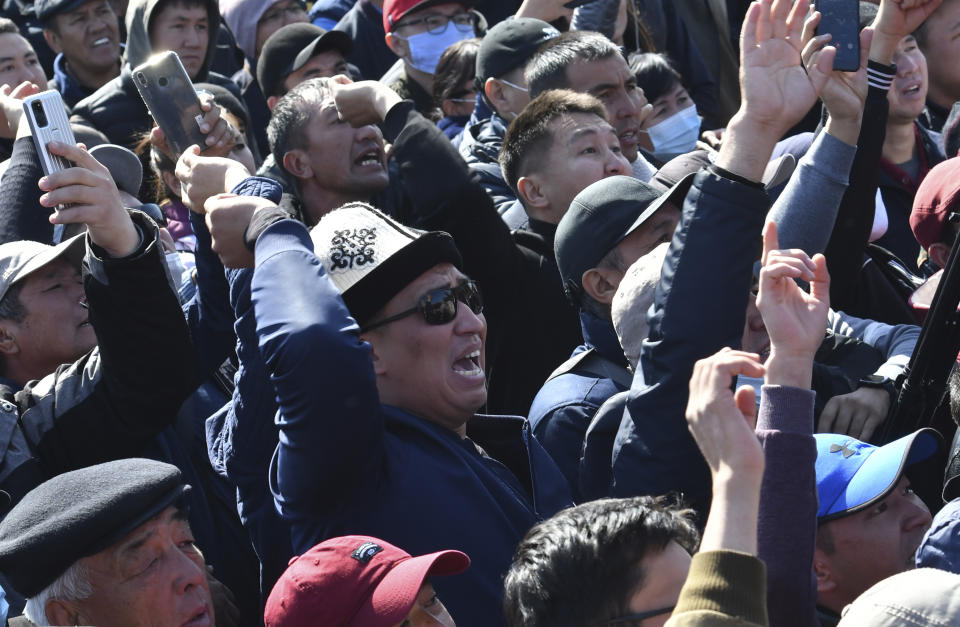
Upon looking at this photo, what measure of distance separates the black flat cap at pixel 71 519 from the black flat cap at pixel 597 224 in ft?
5.15

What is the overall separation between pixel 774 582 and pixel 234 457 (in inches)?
57.2

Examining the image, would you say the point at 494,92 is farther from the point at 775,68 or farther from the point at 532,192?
the point at 775,68

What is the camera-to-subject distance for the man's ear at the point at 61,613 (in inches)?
119

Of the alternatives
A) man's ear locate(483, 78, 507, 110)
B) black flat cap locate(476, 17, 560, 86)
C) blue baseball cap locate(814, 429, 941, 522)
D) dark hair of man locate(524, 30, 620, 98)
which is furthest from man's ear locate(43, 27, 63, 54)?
blue baseball cap locate(814, 429, 941, 522)

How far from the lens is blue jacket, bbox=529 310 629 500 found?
3.69 meters

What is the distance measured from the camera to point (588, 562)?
252cm

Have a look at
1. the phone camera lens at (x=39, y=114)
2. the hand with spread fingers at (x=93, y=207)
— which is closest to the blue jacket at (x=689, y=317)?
the hand with spread fingers at (x=93, y=207)

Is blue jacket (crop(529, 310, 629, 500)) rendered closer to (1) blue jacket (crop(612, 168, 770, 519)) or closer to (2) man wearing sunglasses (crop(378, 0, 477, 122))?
(1) blue jacket (crop(612, 168, 770, 519))

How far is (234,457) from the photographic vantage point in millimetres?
3496

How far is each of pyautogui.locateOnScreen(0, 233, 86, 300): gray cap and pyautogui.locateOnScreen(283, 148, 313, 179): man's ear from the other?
113 cm

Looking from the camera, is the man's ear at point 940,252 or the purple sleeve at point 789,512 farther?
the man's ear at point 940,252

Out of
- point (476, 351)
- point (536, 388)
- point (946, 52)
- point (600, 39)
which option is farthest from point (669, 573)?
point (946, 52)

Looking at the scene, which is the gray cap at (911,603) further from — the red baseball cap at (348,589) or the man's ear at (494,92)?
the man's ear at (494,92)

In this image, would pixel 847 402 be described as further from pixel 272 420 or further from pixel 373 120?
pixel 373 120
